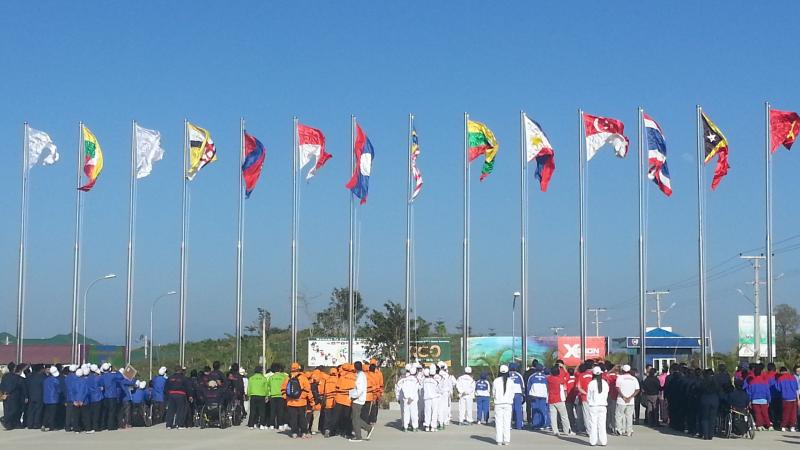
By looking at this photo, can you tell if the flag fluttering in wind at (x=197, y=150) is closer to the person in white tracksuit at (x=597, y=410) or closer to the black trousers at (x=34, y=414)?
the black trousers at (x=34, y=414)

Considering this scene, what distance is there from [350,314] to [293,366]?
8111 mm

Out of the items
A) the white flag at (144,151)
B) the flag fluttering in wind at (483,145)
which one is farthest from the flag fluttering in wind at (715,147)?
the white flag at (144,151)

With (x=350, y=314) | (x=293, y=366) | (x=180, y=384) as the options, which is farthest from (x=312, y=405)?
(x=350, y=314)

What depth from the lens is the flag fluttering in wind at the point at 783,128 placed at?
30.9 meters

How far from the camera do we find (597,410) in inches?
822

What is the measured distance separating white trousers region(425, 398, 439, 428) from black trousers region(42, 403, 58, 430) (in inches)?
345

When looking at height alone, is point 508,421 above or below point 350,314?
below

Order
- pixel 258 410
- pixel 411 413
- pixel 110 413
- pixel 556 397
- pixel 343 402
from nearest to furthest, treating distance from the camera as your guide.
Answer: pixel 343 402 → pixel 556 397 → pixel 411 413 → pixel 110 413 → pixel 258 410

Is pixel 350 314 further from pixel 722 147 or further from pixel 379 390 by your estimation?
pixel 722 147

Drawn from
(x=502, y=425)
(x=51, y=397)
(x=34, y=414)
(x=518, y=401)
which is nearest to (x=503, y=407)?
(x=502, y=425)

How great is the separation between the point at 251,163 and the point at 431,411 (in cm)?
1299

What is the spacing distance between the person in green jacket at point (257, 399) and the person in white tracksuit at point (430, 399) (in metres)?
3.84

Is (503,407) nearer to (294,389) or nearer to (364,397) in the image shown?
(364,397)

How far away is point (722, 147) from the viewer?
31.6 meters
